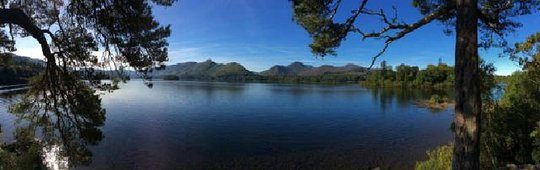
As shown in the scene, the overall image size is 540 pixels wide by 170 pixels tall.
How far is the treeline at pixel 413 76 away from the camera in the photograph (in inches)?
5517

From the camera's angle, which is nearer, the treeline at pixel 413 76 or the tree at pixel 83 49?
the tree at pixel 83 49

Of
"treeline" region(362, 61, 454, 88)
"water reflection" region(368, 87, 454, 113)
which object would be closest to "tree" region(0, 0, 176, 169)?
"water reflection" region(368, 87, 454, 113)

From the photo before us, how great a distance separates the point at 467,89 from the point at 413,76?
15700 cm

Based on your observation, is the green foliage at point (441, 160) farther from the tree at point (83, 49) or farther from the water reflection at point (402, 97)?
the water reflection at point (402, 97)

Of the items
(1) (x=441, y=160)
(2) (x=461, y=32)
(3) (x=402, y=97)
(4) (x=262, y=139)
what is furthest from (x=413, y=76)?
(2) (x=461, y=32)

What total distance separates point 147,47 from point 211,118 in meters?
36.5

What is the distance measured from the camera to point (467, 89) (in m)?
7.62

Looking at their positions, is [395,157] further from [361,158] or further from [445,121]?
[445,121]

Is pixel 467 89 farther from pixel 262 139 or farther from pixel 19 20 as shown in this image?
pixel 262 139

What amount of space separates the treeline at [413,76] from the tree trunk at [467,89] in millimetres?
126382

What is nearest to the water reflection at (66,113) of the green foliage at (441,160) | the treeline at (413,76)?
the green foliage at (441,160)

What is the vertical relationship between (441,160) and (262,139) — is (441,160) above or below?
above

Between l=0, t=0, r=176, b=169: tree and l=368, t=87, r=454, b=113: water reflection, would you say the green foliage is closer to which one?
l=0, t=0, r=176, b=169: tree

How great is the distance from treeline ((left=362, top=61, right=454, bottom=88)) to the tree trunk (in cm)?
12638
